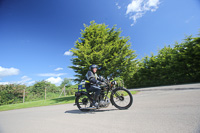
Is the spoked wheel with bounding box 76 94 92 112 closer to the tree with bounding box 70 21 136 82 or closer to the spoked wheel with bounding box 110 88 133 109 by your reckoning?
the spoked wheel with bounding box 110 88 133 109

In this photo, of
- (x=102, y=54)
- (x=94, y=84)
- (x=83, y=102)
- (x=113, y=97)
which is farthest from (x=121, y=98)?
(x=102, y=54)

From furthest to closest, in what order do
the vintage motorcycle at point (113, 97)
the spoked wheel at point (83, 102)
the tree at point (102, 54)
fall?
1. the tree at point (102, 54)
2. the spoked wheel at point (83, 102)
3. the vintage motorcycle at point (113, 97)

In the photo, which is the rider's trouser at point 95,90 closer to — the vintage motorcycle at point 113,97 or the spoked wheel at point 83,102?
the vintage motorcycle at point 113,97

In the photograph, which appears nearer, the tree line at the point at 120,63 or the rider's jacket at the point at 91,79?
the rider's jacket at the point at 91,79

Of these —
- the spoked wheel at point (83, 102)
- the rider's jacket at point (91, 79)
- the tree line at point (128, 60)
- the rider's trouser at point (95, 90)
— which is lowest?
the spoked wheel at point (83, 102)

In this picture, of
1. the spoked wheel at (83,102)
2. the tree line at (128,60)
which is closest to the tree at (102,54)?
the tree line at (128,60)

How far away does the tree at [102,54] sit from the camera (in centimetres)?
1086

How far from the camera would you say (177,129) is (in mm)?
1917

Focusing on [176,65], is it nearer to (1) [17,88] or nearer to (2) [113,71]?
(2) [113,71]

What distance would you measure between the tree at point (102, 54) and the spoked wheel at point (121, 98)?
6.70m

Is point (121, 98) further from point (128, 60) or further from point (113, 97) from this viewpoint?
point (128, 60)

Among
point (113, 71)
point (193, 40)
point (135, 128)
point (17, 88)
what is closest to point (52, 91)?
point (17, 88)

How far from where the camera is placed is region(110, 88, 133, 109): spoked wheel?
3.97 metres

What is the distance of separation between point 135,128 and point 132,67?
11.2 metres
